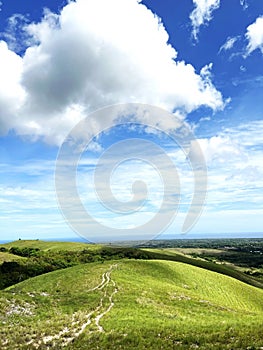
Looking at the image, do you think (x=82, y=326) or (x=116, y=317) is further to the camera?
(x=116, y=317)

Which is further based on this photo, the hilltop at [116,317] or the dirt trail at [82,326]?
the dirt trail at [82,326]

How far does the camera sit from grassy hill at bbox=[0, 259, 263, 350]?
23109 millimetres

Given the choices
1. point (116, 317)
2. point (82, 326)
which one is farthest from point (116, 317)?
point (82, 326)

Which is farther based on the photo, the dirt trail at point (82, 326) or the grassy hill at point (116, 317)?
the dirt trail at point (82, 326)

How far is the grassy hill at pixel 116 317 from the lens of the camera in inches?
910

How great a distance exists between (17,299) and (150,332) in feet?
60.5

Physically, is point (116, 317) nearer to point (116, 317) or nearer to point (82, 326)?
point (116, 317)

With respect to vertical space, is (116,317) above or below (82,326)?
above

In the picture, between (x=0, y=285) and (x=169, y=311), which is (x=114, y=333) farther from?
(x=0, y=285)

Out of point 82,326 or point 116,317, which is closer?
point 82,326

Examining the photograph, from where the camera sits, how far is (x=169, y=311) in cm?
3478

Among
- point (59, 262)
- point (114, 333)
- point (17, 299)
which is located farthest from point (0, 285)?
point (114, 333)

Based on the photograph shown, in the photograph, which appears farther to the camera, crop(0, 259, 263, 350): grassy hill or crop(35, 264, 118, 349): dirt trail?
crop(35, 264, 118, 349): dirt trail

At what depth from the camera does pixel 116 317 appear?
30516 millimetres
